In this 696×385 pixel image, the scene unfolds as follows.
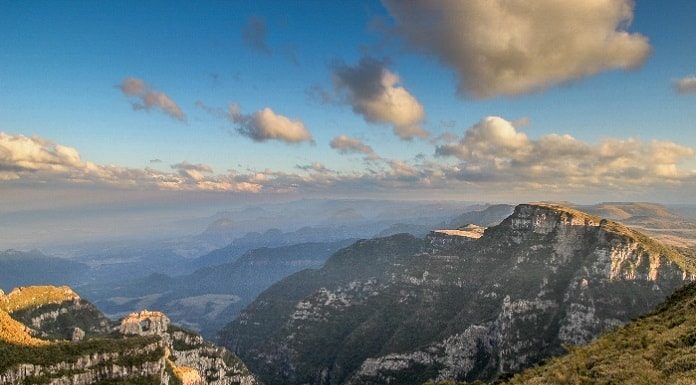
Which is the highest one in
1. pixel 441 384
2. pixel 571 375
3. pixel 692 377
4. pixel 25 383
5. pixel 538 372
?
pixel 692 377

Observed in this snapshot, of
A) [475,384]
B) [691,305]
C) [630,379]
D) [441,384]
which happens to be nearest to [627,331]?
[691,305]

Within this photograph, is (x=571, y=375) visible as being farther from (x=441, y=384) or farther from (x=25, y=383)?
(x=25, y=383)

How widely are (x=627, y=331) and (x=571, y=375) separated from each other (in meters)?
31.9

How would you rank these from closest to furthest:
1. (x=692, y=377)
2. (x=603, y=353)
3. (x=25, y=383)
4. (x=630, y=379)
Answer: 1. (x=692, y=377)
2. (x=630, y=379)
3. (x=603, y=353)
4. (x=25, y=383)

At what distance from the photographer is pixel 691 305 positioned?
311 feet

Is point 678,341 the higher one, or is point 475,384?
point 678,341

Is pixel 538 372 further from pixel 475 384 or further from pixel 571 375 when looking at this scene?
pixel 475 384

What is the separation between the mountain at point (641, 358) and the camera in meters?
55.8

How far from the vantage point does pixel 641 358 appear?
2569 inches

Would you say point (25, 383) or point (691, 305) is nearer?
point (691, 305)

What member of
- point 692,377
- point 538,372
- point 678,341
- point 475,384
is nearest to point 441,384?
point 475,384

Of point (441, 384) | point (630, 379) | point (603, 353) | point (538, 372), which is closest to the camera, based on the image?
point (630, 379)

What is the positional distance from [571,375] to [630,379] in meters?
13.9

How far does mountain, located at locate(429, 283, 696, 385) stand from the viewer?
55.8 m
